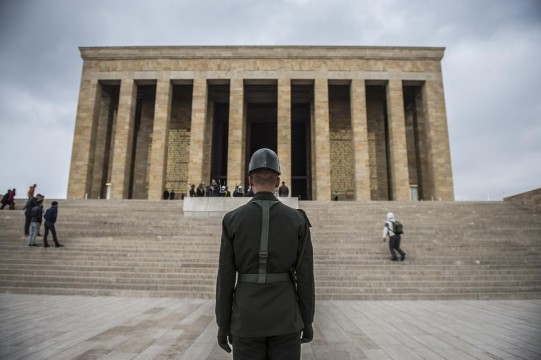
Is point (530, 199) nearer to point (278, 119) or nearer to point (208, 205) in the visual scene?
point (208, 205)

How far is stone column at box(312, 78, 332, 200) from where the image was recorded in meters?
21.1

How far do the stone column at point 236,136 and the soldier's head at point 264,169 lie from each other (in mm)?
19058

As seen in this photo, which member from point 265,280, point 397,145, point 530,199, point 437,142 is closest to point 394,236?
point 265,280

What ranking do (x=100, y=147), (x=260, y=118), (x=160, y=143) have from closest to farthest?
(x=160, y=143), (x=100, y=147), (x=260, y=118)

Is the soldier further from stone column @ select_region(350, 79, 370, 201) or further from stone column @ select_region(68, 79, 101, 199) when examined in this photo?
stone column @ select_region(68, 79, 101, 199)

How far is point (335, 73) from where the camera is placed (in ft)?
74.1

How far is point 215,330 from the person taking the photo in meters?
4.23

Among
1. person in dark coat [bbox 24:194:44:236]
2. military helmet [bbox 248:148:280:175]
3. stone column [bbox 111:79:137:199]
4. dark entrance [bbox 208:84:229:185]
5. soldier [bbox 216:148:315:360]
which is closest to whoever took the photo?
soldier [bbox 216:148:315:360]

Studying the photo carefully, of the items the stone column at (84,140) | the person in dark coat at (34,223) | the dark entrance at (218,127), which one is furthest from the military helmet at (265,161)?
the stone column at (84,140)

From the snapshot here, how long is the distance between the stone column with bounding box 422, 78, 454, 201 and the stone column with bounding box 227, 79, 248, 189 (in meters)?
12.9

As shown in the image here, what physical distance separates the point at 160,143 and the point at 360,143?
1361cm

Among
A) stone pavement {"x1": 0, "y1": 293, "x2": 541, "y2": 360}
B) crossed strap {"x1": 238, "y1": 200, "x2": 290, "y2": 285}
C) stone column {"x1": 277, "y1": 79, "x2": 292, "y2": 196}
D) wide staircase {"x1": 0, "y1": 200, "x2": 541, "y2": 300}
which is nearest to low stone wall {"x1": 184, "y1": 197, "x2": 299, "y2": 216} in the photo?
wide staircase {"x1": 0, "y1": 200, "x2": 541, "y2": 300}

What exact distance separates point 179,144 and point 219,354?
22944 millimetres

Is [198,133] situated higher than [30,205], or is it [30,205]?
[198,133]
